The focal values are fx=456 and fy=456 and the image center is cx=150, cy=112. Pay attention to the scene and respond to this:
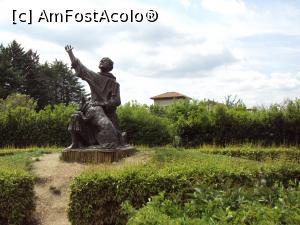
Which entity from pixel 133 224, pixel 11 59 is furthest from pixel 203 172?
pixel 11 59

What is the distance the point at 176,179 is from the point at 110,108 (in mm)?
5447

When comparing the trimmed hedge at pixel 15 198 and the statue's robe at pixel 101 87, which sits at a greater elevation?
the statue's robe at pixel 101 87

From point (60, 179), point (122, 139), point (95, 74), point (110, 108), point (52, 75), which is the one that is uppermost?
point (52, 75)

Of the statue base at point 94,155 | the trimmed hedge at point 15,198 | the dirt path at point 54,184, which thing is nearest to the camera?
the trimmed hedge at point 15,198

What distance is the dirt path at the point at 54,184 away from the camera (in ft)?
27.0

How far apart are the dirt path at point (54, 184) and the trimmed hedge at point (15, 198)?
60 centimetres

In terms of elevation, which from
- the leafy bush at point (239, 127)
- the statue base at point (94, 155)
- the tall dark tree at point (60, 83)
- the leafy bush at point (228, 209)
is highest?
the tall dark tree at point (60, 83)

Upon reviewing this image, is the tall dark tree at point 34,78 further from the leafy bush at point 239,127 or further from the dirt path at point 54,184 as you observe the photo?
the dirt path at point 54,184

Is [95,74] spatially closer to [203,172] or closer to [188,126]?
[203,172]

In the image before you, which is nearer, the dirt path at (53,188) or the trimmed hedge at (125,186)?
the trimmed hedge at (125,186)

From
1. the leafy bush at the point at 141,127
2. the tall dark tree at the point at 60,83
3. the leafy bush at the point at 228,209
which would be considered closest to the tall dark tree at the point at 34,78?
the tall dark tree at the point at 60,83

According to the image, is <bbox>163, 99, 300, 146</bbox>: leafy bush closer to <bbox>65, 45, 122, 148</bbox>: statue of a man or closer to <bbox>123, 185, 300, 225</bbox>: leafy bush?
<bbox>65, 45, 122, 148</bbox>: statue of a man

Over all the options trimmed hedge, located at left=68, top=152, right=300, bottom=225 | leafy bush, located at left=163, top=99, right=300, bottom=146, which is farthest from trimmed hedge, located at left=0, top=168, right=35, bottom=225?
leafy bush, located at left=163, top=99, right=300, bottom=146

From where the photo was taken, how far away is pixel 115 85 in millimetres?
→ 12117
